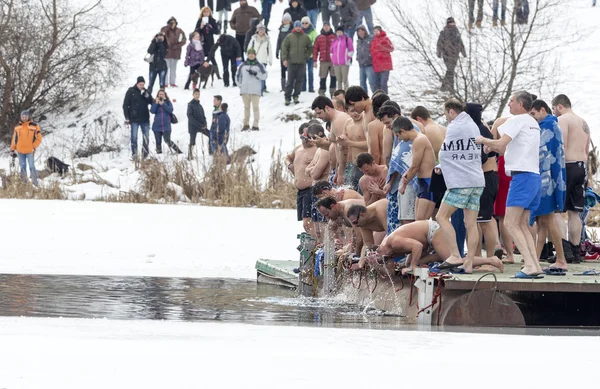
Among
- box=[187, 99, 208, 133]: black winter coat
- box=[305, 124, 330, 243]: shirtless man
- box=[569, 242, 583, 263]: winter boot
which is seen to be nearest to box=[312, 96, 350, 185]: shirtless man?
box=[305, 124, 330, 243]: shirtless man

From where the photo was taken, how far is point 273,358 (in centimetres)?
779

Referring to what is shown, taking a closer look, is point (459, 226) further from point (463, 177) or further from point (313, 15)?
point (313, 15)

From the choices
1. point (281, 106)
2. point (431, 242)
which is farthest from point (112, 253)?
point (281, 106)

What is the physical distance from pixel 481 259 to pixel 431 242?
1.65ft

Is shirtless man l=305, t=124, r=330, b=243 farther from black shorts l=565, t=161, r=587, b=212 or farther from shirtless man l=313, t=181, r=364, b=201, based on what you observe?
black shorts l=565, t=161, r=587, b=212

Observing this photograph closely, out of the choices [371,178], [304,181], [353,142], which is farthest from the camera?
[304,181]

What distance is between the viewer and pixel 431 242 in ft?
37.8

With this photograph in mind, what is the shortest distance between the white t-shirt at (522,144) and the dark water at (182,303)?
4.91ft

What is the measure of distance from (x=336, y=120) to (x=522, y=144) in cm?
336

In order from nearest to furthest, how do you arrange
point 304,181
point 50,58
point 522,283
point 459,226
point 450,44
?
point 522,283, point 459,226, point 304,181, point 450,44, point 50,58

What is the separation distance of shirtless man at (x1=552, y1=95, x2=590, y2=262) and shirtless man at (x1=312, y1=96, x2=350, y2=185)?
8.05 ft

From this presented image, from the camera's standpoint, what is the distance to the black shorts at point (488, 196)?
1177 cm

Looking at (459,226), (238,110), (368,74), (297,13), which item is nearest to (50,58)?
(238,110)

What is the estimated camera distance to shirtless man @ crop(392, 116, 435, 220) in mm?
11703
